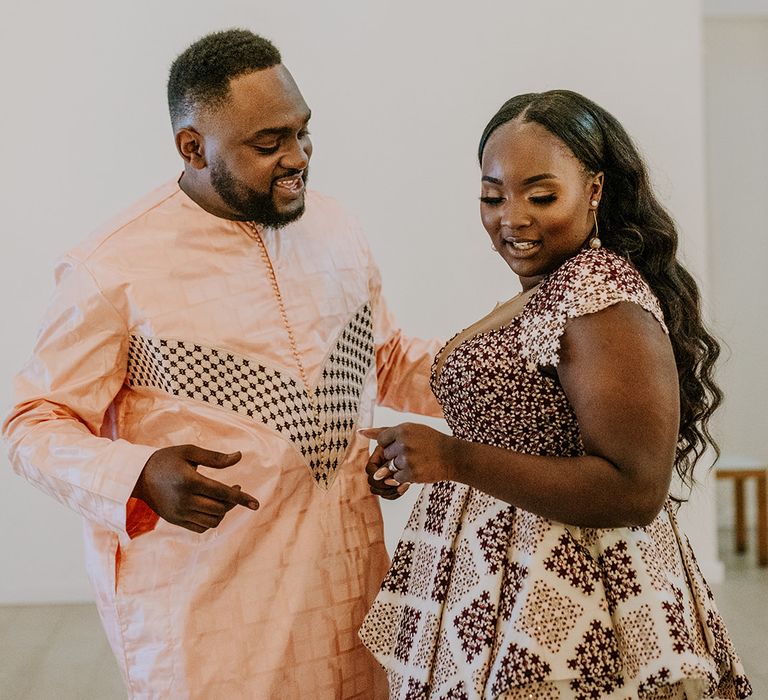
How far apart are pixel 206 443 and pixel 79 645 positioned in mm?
2586

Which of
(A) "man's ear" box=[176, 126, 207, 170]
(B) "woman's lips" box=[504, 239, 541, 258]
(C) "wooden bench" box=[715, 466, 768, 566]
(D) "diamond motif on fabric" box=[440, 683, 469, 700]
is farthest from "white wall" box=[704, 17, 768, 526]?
(D) "diamond motif on fabric" box=[440, 683, 469, 700]

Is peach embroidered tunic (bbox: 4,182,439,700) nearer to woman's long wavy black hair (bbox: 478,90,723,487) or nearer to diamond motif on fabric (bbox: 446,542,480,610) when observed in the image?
diamond motif on fabric (bbox: 446,542,480,610)

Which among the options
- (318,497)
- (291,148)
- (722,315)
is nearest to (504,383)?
(318,497)

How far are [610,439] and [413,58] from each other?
3.19 metres

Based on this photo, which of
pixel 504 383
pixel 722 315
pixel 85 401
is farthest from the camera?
pixel 722 315

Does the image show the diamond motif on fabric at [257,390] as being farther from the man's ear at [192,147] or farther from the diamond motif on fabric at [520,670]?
the diamond motif on fabric at [520,670]

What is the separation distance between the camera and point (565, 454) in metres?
1.47

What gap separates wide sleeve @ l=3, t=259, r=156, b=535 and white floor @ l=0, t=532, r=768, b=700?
6.72ft

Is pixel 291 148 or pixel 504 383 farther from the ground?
pixel 291 148

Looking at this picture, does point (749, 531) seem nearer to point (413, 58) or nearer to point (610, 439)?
point (413, 58)

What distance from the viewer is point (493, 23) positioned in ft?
13.8

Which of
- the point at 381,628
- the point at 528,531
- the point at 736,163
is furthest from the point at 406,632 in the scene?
the point at 736,163

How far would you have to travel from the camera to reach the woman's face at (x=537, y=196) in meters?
1.47

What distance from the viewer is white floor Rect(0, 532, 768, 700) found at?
3.55m
